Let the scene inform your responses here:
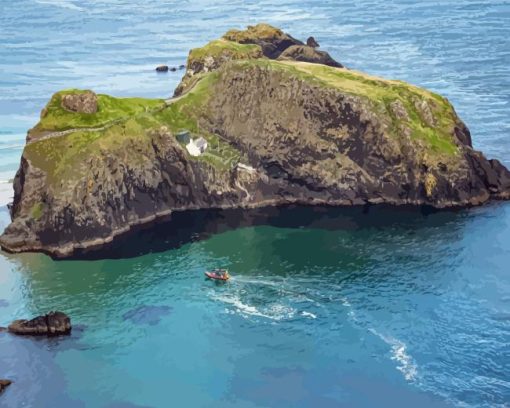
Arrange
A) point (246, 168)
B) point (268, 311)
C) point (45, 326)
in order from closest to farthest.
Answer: point (45, 326) < point (268, 311) < point (246, 168)

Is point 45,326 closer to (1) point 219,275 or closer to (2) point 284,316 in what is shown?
(1) point 219,275

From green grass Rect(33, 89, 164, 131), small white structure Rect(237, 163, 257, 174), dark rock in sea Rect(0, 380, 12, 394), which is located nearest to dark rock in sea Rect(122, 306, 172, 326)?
dark rock in sea Rect(0, 380, 12, 394)

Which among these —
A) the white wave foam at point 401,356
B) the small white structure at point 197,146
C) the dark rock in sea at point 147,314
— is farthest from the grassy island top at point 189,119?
the white wave foam at point 401,356

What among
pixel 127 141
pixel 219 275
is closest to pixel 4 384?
pixel 219 275

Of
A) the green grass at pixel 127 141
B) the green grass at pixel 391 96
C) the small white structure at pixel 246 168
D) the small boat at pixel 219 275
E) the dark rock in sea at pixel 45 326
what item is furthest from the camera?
the small white structure at pixel 246 168

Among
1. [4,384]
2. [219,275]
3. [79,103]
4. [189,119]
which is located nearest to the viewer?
[4,384]

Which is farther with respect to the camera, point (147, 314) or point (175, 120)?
point (175, 120)

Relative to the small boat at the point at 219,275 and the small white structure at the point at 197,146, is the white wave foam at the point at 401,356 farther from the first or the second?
the small white structure at the point at 197,146
